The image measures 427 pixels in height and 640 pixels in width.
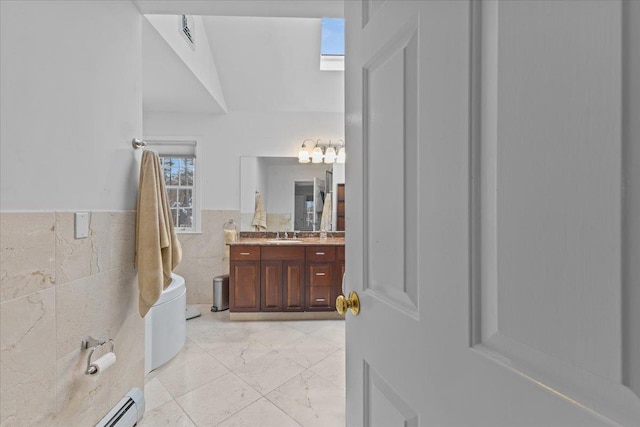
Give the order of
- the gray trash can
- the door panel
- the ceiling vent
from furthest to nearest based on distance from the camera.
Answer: the gray trash can, the ceiling vent, the door panel

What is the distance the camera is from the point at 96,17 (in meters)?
1.33

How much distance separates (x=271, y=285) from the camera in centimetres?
314

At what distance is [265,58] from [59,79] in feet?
8.25

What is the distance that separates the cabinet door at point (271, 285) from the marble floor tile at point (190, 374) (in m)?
0.88

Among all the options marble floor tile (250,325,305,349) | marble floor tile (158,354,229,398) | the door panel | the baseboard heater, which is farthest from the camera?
marble floor tile (250,325,305,349)

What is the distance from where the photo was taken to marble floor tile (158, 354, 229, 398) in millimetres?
1937

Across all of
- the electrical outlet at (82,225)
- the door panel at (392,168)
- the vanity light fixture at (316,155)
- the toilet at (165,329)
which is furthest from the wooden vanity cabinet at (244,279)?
the door panel at (392,168)

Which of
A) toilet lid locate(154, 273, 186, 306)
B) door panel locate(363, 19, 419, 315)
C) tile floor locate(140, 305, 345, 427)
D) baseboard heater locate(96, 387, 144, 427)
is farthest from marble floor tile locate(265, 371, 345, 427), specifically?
door panel locate(363, 19, 419, 315)

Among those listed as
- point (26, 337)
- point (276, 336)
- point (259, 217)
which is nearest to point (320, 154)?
point (259, 217)

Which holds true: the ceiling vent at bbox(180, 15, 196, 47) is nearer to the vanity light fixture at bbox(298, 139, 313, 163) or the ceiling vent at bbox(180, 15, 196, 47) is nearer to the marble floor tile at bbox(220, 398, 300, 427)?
the vanity light fixture at bbox(298, 139, 313, 163)

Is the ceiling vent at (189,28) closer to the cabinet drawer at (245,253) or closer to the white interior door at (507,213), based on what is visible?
the cabinet drawer at (245,253)

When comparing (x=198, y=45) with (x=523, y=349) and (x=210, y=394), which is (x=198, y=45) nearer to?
(x=210, y=394)

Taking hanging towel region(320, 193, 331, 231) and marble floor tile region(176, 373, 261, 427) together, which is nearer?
marble floor tile region(176, 373, 261, 427)

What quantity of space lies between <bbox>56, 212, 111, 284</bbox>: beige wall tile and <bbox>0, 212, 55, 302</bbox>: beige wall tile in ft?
0.11
